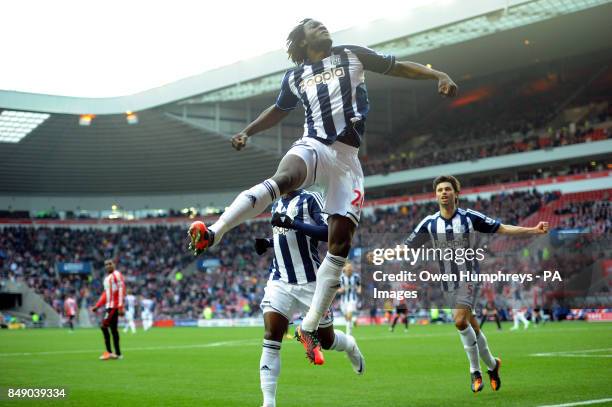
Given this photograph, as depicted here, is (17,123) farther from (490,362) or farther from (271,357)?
(271,357)

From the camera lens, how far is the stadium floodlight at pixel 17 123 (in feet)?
158

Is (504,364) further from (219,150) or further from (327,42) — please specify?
(219,150)

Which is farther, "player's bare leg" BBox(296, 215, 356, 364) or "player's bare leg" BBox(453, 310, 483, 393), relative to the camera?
"player's bare leg" BBox(453, 310, 483, 393)

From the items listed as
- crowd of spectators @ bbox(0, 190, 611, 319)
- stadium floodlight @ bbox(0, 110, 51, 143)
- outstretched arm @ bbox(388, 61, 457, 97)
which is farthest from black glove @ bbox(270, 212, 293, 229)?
stadium floodlight @ bbox(0, 110, 51, 143)

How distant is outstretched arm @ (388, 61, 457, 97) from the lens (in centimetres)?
605

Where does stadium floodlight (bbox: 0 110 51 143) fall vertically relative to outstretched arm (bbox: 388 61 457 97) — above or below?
above

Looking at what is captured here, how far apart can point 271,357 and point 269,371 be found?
0.16 meters

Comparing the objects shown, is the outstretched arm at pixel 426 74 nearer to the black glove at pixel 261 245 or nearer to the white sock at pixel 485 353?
the black glove at pixel 261 245

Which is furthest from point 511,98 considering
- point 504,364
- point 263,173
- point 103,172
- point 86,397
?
point 86,397

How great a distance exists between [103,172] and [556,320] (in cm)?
3735

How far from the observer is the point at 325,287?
654 cm

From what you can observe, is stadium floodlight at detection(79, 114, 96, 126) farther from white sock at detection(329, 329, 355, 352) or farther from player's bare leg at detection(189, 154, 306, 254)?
player's bare leg at detection(189, 154, 306, 254)

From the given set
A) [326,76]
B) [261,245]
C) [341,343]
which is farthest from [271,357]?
[326,76]

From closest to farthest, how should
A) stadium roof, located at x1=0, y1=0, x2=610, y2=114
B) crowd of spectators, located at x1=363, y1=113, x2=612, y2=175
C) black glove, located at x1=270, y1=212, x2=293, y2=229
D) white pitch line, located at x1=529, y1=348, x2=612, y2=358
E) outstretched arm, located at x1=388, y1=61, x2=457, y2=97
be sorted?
outstretched arm, located at x1=388, y1=61, x2=457, y2=97
black glove, located at x1=270, y1=212, x2=293, y2=229
white pitch line, located at x1=529, y1=348, x2=612, y2=358
stadium roof, located at x1=0, y1=0, x2=610, y2=114
crowd of spectators, located at x1=363, y1=113, x2=612, y2=175
